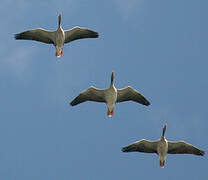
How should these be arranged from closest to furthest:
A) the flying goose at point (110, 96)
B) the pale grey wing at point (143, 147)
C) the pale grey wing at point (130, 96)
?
the pale grey wing at point (143, 147) < the flying goose at point (110, 96) < the pale grey wing at point (130, 96)

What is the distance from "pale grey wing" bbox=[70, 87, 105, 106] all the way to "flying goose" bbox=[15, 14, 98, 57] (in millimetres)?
2731

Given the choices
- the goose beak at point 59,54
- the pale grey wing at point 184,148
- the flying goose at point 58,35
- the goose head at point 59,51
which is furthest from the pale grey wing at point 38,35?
the pale grey wing at point 184,148

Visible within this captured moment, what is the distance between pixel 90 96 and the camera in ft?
97.0

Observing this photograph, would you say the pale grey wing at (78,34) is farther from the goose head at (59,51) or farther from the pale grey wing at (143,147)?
the pale grey wing at (143,147)

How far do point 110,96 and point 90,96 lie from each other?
1491mm

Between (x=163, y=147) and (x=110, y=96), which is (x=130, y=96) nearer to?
(x=110, y=96)

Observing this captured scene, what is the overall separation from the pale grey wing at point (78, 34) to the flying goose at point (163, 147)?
7.02 metres

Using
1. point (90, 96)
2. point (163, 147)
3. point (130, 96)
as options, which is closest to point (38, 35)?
point (90, 96)

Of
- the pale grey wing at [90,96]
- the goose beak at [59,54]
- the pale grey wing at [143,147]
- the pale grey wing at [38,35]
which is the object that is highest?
the pale grey wing at [38,35]

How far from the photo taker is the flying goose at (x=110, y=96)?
2878 cm

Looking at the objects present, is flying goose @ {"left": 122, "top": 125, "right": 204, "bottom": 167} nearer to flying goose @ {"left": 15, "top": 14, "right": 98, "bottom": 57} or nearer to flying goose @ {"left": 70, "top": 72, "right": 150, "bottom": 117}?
flying goose @ {"left": 70, "top": 72, "right": 150, "bottom": 117}

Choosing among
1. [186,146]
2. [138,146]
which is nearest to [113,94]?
[138,146]

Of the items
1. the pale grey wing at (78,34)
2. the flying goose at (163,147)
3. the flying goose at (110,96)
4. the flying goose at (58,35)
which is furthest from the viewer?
the pale grey wing at (78,34)

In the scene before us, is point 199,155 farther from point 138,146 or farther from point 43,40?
point 43,40
